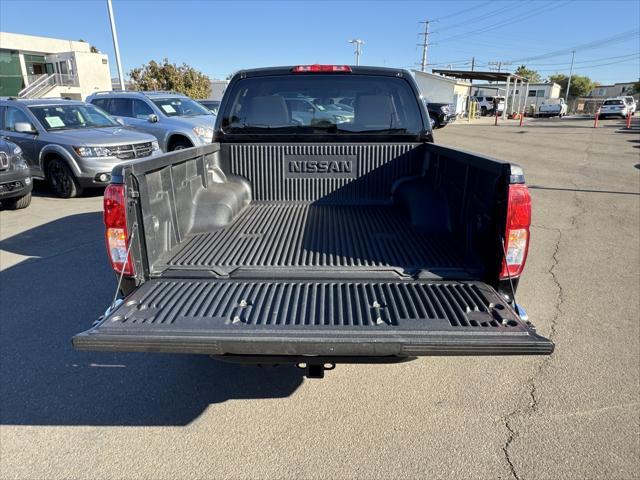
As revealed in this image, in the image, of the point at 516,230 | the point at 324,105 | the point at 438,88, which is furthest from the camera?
the point at 438,88

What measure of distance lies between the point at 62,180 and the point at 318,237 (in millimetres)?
7862

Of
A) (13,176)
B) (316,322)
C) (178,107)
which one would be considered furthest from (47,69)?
(316,322)

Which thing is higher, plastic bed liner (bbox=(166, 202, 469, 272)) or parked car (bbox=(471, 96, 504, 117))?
parked car (bbox=(471, 96, 504, 117))

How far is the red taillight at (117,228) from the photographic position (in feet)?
7.54

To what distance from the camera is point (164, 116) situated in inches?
449

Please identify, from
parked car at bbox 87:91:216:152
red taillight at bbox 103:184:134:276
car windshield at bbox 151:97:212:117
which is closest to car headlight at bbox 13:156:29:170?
parked car at bbox 87:91:216:152

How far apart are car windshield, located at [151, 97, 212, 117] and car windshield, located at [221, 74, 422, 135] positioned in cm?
841

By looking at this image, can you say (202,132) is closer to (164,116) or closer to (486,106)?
(164,116)

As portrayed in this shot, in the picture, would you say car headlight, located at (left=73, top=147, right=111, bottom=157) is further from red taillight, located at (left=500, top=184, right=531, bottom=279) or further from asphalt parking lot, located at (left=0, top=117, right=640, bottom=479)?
red taillight, located at (left=500, top=184, right=531, bottom=279)

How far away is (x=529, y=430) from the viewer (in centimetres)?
256

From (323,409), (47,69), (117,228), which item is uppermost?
(47,69)

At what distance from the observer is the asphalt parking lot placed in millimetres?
2324

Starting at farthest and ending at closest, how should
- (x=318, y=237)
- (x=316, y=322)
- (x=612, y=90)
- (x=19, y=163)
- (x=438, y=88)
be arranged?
(x=612, y=90)
(x=438, y=88)
(x=19, y=163)
(x=318, y=237)
(x=316, y=322)

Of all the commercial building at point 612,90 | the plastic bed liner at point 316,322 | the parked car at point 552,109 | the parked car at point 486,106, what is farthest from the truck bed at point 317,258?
the commercial building at point 612,90
